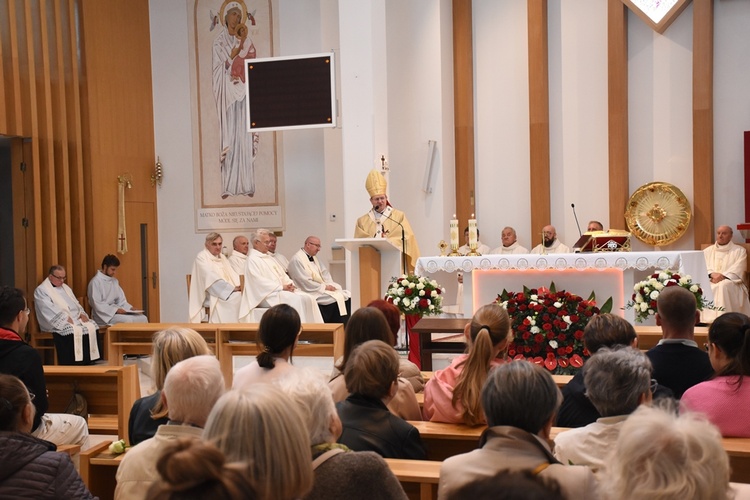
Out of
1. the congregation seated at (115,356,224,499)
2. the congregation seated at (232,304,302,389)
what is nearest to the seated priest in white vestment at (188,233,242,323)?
the congregation seated at (232,304,302,389)

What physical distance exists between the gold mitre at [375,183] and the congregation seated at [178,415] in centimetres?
709

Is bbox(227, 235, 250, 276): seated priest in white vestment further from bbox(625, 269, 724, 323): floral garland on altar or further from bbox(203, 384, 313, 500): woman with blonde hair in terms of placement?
bbox(203, 384, 313, 500): woman with blonde hair

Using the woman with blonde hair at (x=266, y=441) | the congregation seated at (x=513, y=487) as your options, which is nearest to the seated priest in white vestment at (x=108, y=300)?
the woman with blonde hair at (x=266, y=441)

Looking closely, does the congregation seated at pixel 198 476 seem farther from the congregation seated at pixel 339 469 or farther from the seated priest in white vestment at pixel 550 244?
the seated priest in white vestment at pixel 550 244

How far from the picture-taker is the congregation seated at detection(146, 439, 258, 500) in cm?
135

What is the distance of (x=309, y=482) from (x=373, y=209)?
26.4 feet

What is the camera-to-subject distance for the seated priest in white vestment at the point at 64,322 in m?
9.30

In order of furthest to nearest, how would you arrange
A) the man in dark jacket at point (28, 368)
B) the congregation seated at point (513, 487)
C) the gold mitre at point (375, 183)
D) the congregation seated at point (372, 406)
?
the gold mitre at point (375, 183) < the man in dark jacket at point (28, 368) < the congregation seated at point (372, 406) < the congregation seated at point (513, 487)

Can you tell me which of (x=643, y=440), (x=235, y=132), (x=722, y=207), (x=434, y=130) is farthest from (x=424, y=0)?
(x=643, y=440)

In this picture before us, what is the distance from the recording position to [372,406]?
275cm

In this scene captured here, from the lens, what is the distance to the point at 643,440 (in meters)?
1.58

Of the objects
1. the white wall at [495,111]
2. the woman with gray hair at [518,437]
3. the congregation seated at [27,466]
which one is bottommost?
the congregation seated at [27,466]

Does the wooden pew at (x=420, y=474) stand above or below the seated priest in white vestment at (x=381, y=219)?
below

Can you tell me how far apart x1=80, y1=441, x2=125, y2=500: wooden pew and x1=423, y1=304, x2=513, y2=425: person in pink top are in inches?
50.6
